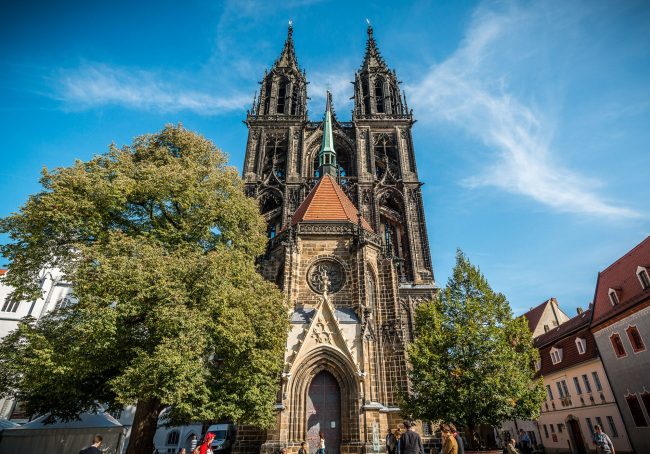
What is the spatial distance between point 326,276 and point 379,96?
27.3m

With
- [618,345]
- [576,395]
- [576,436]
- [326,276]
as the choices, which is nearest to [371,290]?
[326,276]

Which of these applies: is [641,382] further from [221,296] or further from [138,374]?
[138,374]

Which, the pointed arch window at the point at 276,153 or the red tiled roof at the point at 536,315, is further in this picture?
the pointed arch window at the point at 276,153

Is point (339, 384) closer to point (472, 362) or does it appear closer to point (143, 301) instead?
point (472, 362)

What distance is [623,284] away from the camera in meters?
19.1

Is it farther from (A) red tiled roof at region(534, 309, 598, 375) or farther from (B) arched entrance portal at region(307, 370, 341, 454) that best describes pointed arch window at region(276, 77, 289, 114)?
(A) red tiled roof at region(534, 309, 598, 375)

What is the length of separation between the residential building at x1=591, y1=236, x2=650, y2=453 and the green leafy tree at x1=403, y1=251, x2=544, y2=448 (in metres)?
7.21

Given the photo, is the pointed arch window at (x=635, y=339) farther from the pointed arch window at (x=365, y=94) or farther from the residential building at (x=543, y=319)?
the pointed arch window at (x=365, y=94)

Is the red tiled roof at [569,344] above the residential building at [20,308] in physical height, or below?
below

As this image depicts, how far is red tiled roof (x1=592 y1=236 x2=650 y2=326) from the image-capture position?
1764cm

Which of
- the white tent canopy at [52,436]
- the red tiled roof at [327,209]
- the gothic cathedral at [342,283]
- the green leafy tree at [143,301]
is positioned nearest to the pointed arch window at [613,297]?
the gothic cathedral at [342,283]

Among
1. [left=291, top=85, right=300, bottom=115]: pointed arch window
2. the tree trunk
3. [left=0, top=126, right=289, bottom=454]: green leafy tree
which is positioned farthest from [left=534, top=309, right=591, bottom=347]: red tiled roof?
[left=291, top=85, right=300, bottom=115]: pointed arch window

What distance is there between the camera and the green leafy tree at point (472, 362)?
1248 cm

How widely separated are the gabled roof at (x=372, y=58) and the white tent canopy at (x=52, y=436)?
40.6 m
